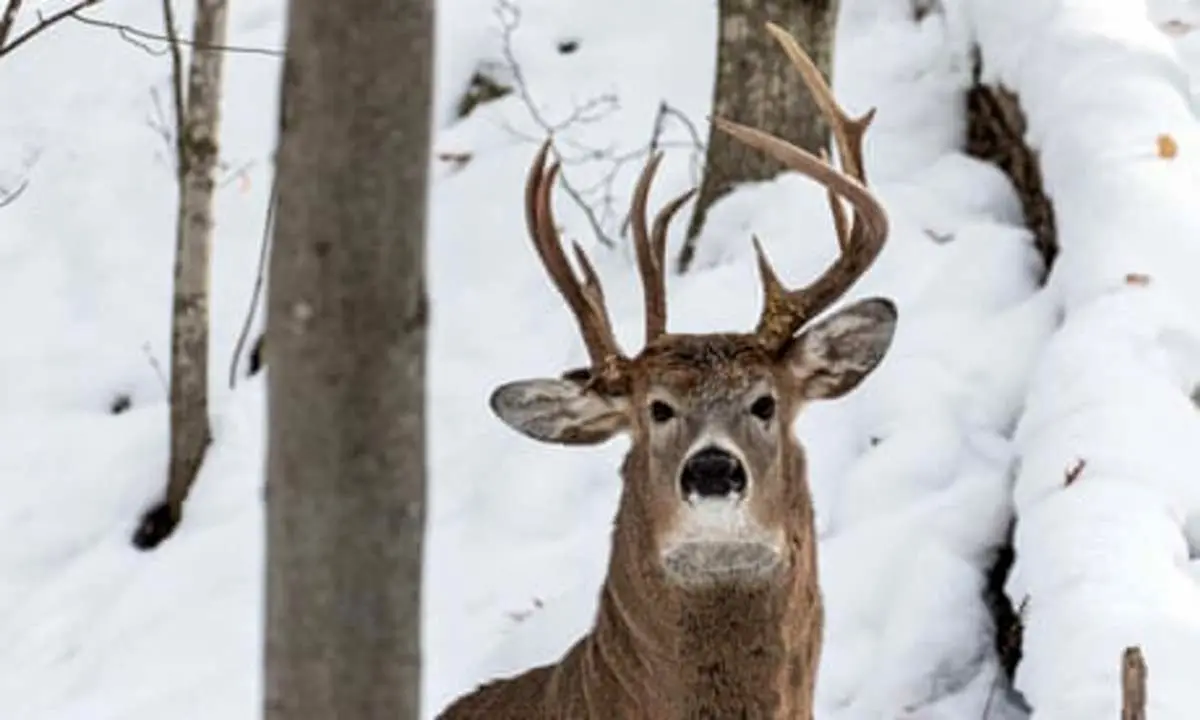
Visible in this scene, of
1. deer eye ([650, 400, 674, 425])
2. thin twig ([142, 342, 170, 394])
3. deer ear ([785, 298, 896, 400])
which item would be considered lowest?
thin twig ([142, 342, 170, 394])

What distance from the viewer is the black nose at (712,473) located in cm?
461

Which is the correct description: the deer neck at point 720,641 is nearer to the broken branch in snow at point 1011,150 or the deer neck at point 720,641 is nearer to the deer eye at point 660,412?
the deer eye at point 660,412

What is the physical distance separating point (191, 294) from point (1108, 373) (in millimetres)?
3441

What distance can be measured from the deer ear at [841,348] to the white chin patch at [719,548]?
358 millimetres

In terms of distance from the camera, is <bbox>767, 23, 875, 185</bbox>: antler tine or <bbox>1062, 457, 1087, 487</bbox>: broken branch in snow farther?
<bbox>1062, 457, 1087, 487</bbox>: broken branch in snow

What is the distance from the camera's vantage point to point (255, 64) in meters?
12.0

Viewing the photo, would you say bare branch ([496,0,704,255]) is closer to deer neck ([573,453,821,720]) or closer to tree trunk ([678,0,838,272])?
tree trunk ([678,0,838,272])

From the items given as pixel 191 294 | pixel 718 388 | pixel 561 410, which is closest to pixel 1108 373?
pixel 561 410

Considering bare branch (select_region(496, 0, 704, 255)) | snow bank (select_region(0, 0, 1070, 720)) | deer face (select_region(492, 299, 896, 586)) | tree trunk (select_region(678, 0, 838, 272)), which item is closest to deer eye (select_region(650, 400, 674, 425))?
deer face (select_region(492, 299, 896, 586))

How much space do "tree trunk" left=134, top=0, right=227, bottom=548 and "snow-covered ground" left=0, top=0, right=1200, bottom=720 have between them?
11 cm

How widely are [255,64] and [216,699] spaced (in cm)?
485

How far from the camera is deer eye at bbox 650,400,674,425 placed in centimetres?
479

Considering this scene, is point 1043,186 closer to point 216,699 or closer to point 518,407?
point 216,699

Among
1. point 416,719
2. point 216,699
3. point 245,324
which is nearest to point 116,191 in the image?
point 245,324
